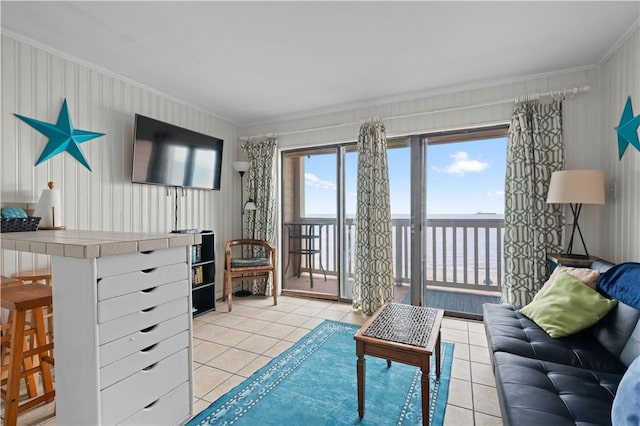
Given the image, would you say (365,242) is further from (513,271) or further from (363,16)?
(363,16)

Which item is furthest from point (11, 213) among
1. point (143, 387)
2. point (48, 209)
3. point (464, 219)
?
point (464, 219)

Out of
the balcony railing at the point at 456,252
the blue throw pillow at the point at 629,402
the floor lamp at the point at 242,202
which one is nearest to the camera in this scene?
the blue throw pillow at the point at 629,402

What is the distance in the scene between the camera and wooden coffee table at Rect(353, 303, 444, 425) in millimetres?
1585

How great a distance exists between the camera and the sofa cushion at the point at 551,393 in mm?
1152

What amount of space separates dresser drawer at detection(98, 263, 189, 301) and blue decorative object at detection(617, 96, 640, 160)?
9.89ft

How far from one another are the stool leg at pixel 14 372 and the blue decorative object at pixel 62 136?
56.5 inches

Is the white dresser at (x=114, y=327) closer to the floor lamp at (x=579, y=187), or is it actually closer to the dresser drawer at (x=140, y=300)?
the dresser drawer at (x=140, y=300)

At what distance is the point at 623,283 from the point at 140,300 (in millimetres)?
2511

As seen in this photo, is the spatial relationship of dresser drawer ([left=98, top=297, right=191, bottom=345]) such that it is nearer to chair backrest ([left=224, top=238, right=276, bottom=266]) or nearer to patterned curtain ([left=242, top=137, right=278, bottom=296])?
chair backrest ([left=224, top=238, right=276, bottom=266])

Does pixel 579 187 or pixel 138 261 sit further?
pixel 579 187

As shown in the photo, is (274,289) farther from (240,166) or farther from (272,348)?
(240,166)

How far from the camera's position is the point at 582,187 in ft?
7.63

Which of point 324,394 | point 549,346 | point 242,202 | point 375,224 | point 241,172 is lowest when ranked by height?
point 324,394

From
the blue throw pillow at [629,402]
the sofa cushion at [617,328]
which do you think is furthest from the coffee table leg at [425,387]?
the sofa cushion at [617,328]
